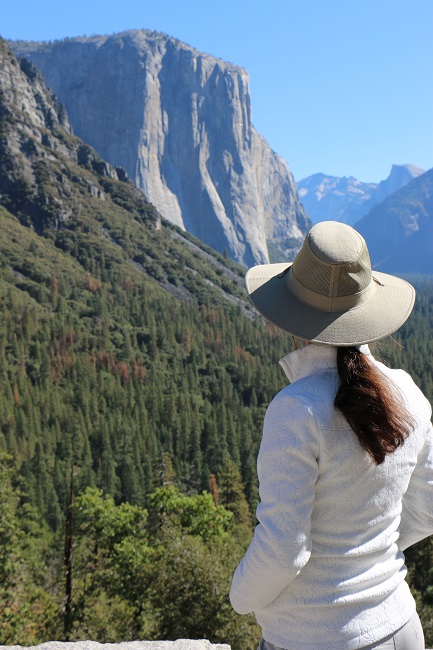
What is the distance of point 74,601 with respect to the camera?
21859 mm

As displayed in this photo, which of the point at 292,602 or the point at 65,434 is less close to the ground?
the point at 292,602

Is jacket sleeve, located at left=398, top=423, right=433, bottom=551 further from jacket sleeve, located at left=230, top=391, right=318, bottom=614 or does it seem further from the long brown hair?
jacket sleeve, located at left=230, top=391, right=318, bottom=614

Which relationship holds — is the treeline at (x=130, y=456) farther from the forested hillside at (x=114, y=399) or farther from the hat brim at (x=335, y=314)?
the hat brim at (x=335, y=314)

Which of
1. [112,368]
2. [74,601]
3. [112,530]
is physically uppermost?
[112,530]

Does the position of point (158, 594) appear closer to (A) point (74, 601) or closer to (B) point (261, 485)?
(A) point (74, 601)

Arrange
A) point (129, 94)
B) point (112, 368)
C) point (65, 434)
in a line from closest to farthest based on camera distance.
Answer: point (65, 434) < point (112, 368) < point (129, 94)

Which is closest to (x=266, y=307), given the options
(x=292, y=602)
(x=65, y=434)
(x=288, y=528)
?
(x=288, y=528)

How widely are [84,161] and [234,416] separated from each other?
103821 mm

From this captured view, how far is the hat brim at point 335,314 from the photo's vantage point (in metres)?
2.21

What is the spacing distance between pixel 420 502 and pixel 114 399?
76.3m

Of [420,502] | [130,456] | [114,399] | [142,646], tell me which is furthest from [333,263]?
[114,399]

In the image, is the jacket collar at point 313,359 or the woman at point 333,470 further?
the jacket collar at point 313,359

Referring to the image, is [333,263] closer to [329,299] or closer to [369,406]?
[329,299]

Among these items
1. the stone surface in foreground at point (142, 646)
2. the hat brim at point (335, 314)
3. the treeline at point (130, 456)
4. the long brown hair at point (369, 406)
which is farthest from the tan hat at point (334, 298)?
the stone surface in foreground at point (142, 646)
